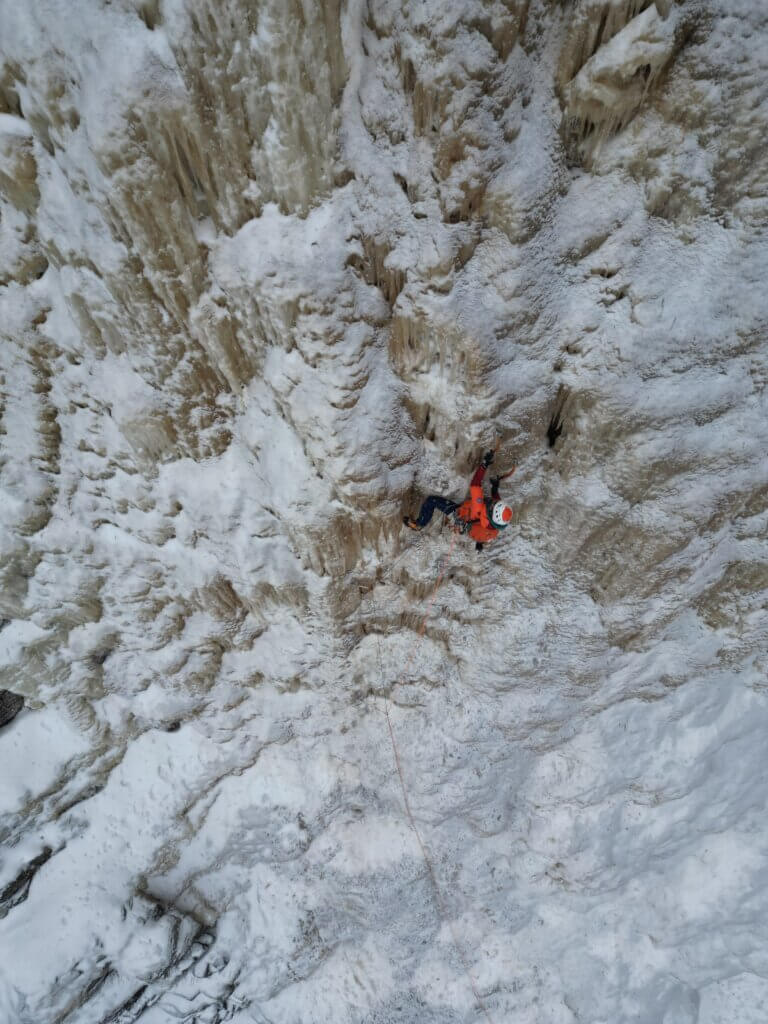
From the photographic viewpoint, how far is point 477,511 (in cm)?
612

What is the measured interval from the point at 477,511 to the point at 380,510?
4.25 ft

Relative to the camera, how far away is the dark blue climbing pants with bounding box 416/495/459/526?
6.56m

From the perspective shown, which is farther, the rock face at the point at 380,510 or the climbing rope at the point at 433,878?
the climbing rope at the point at 433,878

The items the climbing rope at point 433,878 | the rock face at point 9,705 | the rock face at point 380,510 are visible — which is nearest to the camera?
the rock face at point 380,510

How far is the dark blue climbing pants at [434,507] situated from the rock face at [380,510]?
0.73 ft

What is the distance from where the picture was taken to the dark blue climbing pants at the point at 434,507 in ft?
21.5

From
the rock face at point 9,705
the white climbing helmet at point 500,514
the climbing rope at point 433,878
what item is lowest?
the climbing rope at point 433,878

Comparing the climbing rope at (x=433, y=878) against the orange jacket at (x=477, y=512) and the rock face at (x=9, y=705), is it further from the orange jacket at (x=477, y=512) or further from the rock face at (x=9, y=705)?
the rock face at (x=9, y=705)

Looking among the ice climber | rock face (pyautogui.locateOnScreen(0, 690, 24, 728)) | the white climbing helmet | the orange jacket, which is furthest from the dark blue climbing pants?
rock face (pyautogui.locateOnScreen(0, 690, 24, 728))

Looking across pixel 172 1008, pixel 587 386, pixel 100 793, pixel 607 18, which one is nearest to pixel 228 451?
pixel 587 386

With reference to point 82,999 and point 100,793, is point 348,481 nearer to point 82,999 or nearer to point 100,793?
point 100,793

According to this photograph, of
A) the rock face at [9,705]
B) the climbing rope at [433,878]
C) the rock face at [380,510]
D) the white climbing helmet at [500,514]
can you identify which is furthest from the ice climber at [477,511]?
the rock face at [9,705]

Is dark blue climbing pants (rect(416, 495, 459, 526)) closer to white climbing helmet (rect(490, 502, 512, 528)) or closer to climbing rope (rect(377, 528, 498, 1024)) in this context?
white climbing helmet (rect(490, 502, 512, 528))

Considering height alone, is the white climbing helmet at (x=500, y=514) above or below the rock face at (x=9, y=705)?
above
